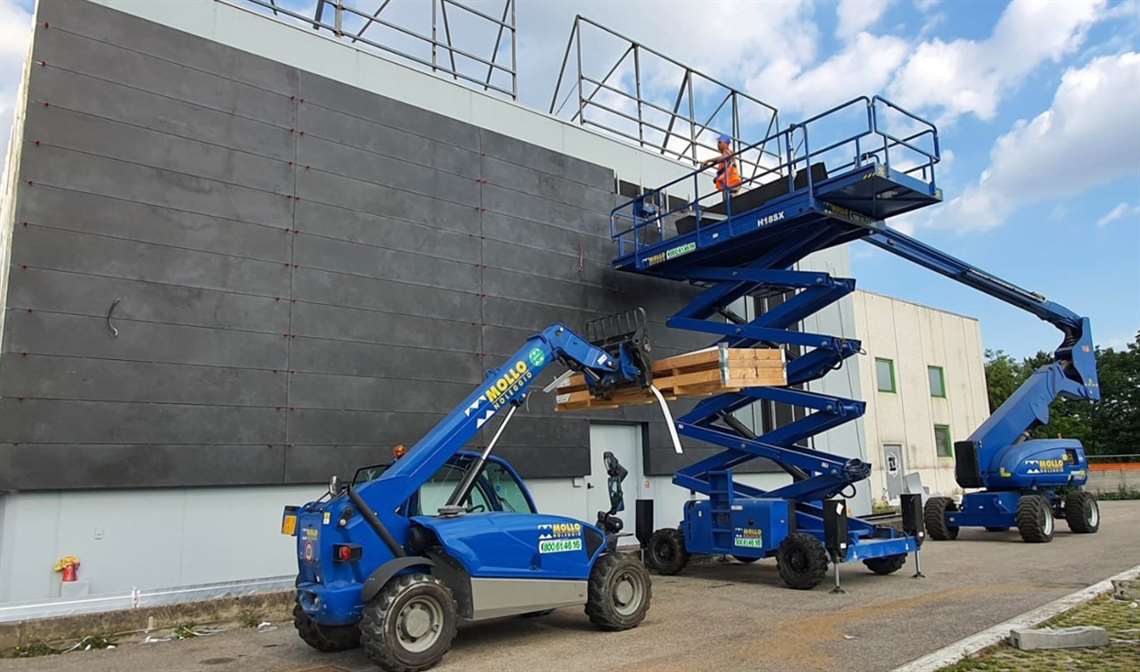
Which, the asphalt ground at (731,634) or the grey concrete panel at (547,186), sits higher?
the grey concrete panel at (547,186)

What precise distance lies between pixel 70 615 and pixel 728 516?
874 cm

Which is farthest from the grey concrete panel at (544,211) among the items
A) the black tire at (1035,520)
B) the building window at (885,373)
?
the building window at (885,373)

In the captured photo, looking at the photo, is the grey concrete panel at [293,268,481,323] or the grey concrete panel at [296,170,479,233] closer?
the grey concrete panel at [293,268,481,323]

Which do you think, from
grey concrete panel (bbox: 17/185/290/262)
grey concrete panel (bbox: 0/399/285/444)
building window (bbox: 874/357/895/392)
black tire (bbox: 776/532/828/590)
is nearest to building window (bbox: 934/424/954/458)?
building window (bbox: 874/357/895/392)

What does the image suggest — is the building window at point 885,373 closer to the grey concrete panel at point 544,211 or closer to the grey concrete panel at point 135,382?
the grey concrete panel at point 544,211

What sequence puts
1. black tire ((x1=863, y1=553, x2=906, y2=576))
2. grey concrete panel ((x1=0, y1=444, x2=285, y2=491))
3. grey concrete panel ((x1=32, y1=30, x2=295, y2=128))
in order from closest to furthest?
grey concrete panel ((x1=0, y1=444, x2=285, y2=491)) < grey concrete panel ((x1=32, y1=30, x2=295, y2=128)) < black tire ((x1=863, y1=553, x2=906, y2=576))

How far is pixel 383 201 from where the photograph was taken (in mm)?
12516

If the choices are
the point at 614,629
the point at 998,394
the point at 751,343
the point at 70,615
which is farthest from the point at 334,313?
the point at 998,394

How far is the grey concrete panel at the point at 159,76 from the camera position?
9836 mm

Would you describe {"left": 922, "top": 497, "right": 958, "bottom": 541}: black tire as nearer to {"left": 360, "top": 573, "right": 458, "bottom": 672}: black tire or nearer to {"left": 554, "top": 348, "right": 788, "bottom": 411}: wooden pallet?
{"left": 554, "top": 348, "right": 788, "bottom": 411}: wooden pallet

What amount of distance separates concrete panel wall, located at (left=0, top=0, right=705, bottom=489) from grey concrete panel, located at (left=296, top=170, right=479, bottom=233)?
3 cm

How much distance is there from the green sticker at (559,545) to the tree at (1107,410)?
53.2 meters

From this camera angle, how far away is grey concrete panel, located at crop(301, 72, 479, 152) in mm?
12102

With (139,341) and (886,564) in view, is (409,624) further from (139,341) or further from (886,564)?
(886,564)
